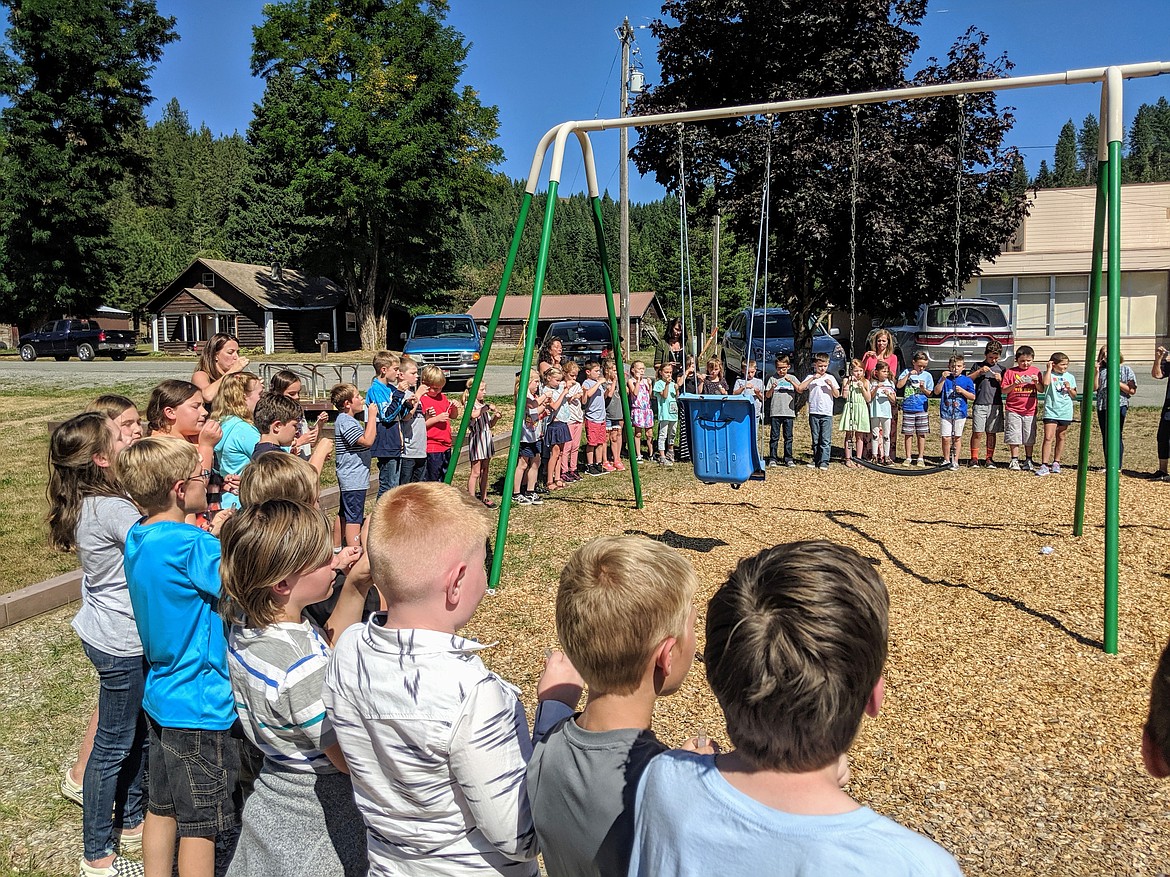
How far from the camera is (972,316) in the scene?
17.9m

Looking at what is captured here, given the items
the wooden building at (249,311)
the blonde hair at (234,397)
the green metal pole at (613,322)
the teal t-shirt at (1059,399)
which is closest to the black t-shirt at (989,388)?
the teal t-shirt at (1059,399)

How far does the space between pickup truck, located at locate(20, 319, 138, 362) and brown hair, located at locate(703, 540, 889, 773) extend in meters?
38.6

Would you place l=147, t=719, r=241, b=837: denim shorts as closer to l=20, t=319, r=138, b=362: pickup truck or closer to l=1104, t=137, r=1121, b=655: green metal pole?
l=1104, t=137, r=1121, b=655: green metal pole

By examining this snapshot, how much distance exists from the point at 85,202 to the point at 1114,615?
1907 inches

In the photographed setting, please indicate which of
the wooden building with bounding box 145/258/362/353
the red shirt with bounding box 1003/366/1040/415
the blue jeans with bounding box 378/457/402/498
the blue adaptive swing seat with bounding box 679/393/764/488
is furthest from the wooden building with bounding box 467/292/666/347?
the blue adaptive swing seat with bounding box 679/393/764/488

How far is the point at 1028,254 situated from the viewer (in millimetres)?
31703

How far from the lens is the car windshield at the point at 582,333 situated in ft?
72.4

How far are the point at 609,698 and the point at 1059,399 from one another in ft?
35.8

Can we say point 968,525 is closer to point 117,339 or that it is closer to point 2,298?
point 117,339

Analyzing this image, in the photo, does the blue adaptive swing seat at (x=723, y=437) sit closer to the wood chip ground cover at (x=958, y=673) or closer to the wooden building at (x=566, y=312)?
the wood chip ground cover at (x=958, y=673)

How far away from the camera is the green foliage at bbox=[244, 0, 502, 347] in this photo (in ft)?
120

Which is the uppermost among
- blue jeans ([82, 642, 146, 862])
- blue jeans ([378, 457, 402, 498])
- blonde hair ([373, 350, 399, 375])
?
blonde hair ([373, 350, 399, 375])

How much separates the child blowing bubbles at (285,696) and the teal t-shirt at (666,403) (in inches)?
405

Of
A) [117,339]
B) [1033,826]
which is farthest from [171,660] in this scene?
[117,339]
